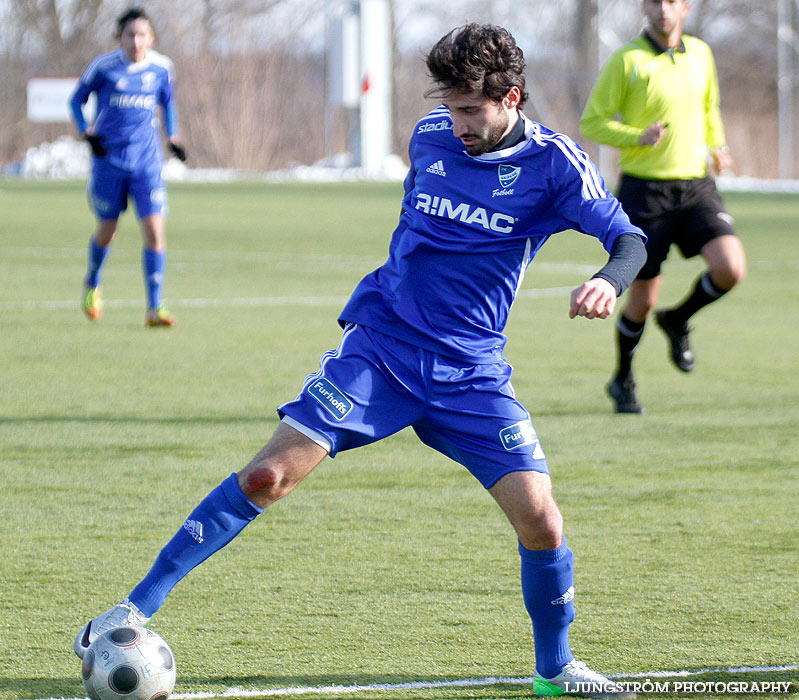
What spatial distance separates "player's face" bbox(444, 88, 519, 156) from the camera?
11.7 feet

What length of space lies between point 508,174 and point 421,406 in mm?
639

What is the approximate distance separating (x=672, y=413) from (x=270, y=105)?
127 feet

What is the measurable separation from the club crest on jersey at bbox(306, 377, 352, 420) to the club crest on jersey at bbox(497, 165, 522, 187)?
0.68 m

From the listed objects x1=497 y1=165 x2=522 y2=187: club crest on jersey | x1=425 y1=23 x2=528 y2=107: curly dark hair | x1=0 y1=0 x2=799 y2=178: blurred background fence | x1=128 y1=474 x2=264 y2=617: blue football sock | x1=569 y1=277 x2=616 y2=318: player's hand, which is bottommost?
x1=0 y1=0 x2=799 y2=178: blurred background fence

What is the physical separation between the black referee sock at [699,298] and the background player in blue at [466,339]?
12.4 ft

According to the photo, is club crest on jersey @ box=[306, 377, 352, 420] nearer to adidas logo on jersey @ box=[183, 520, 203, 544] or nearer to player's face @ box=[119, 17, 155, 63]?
adidas logo on jersey @ box=[183, 520, 203, 544]

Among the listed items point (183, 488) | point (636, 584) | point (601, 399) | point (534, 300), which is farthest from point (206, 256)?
point (636, 584)

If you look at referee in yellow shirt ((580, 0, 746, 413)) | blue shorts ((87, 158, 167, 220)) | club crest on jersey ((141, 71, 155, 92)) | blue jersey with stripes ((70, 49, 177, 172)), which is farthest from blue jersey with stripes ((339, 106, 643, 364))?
club crest on jersey ((141, 71, 155, 92))

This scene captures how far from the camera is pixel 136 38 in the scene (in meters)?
10.6

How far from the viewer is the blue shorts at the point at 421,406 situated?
3584mm

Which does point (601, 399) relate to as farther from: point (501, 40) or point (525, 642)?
point (501, 40)

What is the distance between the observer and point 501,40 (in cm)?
361

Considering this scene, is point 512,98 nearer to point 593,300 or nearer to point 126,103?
point 593,300

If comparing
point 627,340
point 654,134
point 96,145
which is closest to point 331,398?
point 654,134
